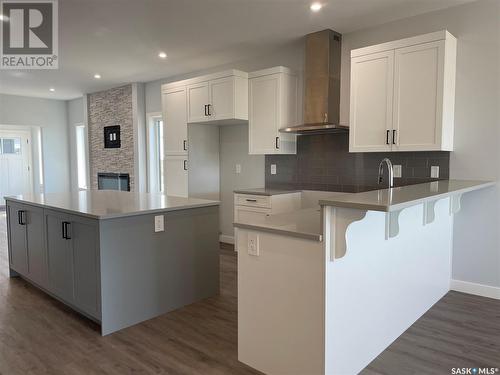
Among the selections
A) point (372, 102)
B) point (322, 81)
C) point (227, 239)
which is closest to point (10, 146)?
point (227, 239)

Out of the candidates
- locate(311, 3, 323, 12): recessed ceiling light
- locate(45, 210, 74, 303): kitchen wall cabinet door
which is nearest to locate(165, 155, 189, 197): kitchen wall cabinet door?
A: locate(45, 210, 74, 303): kitchen wall cabinet door

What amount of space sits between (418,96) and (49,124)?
336 inches

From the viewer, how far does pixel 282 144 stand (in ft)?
15.1

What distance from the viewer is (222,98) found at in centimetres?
488

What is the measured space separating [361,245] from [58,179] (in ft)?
29.4

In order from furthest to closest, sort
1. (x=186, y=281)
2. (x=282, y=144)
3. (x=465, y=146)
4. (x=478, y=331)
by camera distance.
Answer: (x=282, y=144) → (x=465, y=146) → (x=186, y=281) → (x=478, y=331)

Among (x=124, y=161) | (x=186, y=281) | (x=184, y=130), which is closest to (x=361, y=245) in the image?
(x=186, y=281)

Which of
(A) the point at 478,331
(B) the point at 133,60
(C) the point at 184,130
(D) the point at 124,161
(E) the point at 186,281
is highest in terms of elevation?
(B) the point at 133,60

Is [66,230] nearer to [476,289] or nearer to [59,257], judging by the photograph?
[59,257]

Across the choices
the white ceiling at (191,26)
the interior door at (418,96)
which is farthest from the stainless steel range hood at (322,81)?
the interior door at (418,96)

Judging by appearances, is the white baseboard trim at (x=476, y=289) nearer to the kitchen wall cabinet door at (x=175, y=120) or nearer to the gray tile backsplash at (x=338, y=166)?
the gray tile backsplash at (x=338, y=166)

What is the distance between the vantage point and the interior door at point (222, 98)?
4.78 meters

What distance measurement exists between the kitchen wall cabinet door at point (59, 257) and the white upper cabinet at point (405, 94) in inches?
111

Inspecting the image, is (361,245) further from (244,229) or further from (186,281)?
(186,281)
